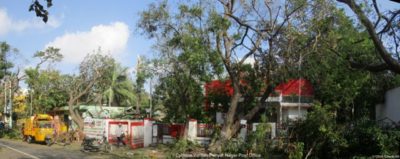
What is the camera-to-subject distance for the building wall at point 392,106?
22422 mm

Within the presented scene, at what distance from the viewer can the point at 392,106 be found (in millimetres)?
23406

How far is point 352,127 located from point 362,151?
99cm

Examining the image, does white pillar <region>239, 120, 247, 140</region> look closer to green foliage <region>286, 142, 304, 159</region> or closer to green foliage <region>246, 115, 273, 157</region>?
green foliage <region>246, 115, 273, 157</region>

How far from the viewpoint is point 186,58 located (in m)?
26.3

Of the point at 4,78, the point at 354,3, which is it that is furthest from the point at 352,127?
the point at 4,78

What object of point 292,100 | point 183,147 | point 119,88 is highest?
point 119,88

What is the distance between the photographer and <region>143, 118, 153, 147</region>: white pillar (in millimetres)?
31984

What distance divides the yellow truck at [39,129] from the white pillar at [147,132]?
8.02 metres

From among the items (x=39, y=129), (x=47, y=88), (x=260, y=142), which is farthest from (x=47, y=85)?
(x=260, y=142)

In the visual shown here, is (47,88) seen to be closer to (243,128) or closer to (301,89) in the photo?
(301,89)

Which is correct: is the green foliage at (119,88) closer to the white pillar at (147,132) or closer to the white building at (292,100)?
the white pillar at (147,132)

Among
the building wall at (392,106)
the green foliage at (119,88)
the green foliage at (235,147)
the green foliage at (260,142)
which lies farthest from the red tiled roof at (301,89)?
the green foliage at (119,88)

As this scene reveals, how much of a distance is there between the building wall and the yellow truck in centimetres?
2259

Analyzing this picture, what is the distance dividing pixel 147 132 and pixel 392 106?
15270mm
